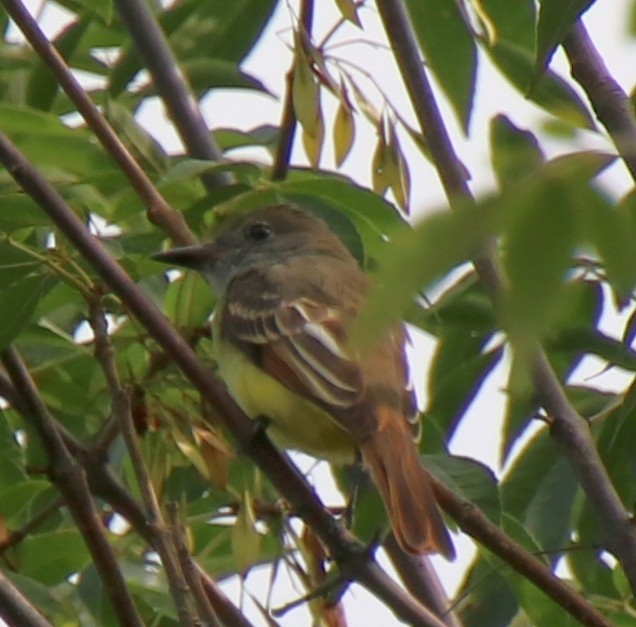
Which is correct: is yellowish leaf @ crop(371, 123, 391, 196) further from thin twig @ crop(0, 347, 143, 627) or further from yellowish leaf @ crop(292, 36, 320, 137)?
thin twig @ crop(0, 347, 143, 627)

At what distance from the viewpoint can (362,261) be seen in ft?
9.33

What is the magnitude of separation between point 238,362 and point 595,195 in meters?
2.77

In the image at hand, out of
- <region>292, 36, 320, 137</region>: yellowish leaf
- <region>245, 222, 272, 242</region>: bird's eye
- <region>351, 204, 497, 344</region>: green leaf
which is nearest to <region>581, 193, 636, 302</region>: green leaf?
<region>351, 204, 497, 344</region>: green leaf

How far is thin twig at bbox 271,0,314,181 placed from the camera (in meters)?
2.90

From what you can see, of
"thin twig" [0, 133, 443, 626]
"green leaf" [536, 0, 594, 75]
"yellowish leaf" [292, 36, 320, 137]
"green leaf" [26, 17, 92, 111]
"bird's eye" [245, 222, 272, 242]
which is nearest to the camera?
"green leaf" [536, 0, 594, 75]

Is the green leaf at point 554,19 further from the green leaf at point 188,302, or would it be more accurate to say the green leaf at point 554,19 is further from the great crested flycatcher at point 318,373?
the green leaf at point 188,302

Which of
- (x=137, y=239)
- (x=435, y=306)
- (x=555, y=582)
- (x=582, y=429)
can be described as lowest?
(x=555, y=582)

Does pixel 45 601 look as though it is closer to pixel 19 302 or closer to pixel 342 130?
pixel 19 302

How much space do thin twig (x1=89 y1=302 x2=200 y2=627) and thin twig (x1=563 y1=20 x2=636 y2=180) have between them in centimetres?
94

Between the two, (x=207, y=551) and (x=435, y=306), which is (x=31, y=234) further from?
(x=435, y=306)

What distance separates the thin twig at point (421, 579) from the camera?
3.16 metres

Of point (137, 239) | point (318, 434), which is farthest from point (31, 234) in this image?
point (318, 434)

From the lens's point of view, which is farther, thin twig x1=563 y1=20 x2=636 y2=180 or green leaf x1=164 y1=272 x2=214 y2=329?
green leaf x1=164 y1=272 x2=214 y2=329

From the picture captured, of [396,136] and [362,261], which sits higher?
[396,136]
